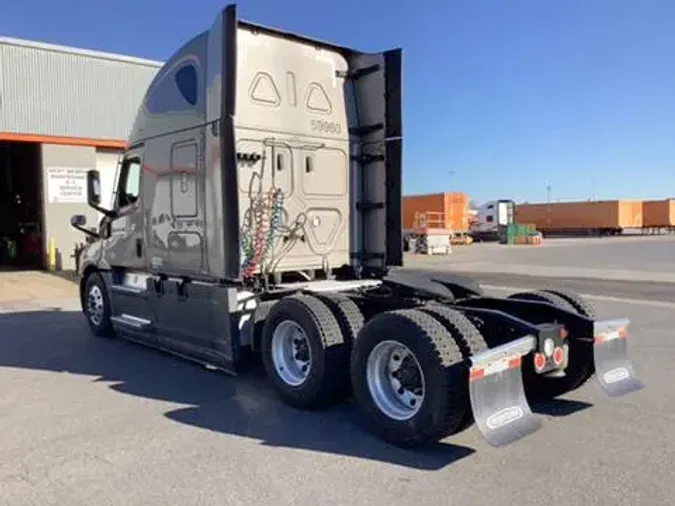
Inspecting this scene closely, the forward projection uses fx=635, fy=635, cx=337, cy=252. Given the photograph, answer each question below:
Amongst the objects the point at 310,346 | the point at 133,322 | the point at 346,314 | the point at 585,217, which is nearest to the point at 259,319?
the point at 310,346

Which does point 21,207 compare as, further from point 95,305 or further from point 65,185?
point 95,305

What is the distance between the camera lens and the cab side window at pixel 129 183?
825 cm

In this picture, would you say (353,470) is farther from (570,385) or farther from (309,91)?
(309,91)

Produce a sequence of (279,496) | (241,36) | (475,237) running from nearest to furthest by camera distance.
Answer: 1. (279,496)
2. (241,36)
3. (475,237)

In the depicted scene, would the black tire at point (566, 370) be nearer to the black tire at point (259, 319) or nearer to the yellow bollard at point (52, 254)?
the black tire at point (259, 319)

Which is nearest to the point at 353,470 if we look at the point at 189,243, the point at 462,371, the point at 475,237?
the point at 462,371

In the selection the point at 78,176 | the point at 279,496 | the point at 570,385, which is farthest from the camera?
the point at 78,176

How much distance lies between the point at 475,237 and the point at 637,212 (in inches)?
A: 818

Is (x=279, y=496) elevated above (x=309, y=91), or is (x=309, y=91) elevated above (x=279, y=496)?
(x=309, y=91)

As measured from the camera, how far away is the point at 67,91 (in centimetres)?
1902

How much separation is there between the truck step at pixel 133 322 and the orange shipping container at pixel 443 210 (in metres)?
A: 35.3

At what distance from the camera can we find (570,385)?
5.64 metres

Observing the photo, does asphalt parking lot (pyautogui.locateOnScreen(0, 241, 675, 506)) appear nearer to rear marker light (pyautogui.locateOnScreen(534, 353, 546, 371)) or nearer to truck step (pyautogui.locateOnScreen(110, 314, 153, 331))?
rear marker light (pyautogui.locateOnScreen(534, 353, 546, 371))

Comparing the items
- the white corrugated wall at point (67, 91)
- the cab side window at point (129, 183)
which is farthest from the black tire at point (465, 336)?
the white corrugated wall at point (67, 91)
